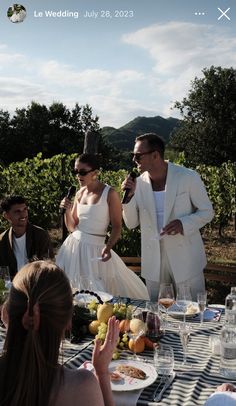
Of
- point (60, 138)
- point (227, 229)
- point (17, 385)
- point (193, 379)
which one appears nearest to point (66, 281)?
point (17, 385)

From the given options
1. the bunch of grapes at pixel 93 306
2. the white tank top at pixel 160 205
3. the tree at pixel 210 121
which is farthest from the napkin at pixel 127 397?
the tree at pixel 210 121

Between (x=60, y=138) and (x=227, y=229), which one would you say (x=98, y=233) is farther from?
(x=60, y=138)

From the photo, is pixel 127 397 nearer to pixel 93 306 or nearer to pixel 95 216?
pixel 93 306

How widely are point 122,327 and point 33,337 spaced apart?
47.6 inches

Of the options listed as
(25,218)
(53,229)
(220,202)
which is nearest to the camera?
(25,218)

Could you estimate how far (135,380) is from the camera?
219 centimetres

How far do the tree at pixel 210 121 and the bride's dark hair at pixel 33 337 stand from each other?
30.3 m

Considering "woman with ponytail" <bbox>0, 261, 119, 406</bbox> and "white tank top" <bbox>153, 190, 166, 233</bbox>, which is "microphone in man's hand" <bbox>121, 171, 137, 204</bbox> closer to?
"white tank top" <bbox>153, 190, 166, 233</bbox>

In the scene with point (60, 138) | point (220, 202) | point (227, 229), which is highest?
point (60, 138)

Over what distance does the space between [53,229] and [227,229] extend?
5605 millimetres

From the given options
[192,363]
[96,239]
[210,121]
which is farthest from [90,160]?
[210,121]

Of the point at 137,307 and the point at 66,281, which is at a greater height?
the point at 66,281

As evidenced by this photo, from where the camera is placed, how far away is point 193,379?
2.27 m

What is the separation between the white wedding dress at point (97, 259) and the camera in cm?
452
